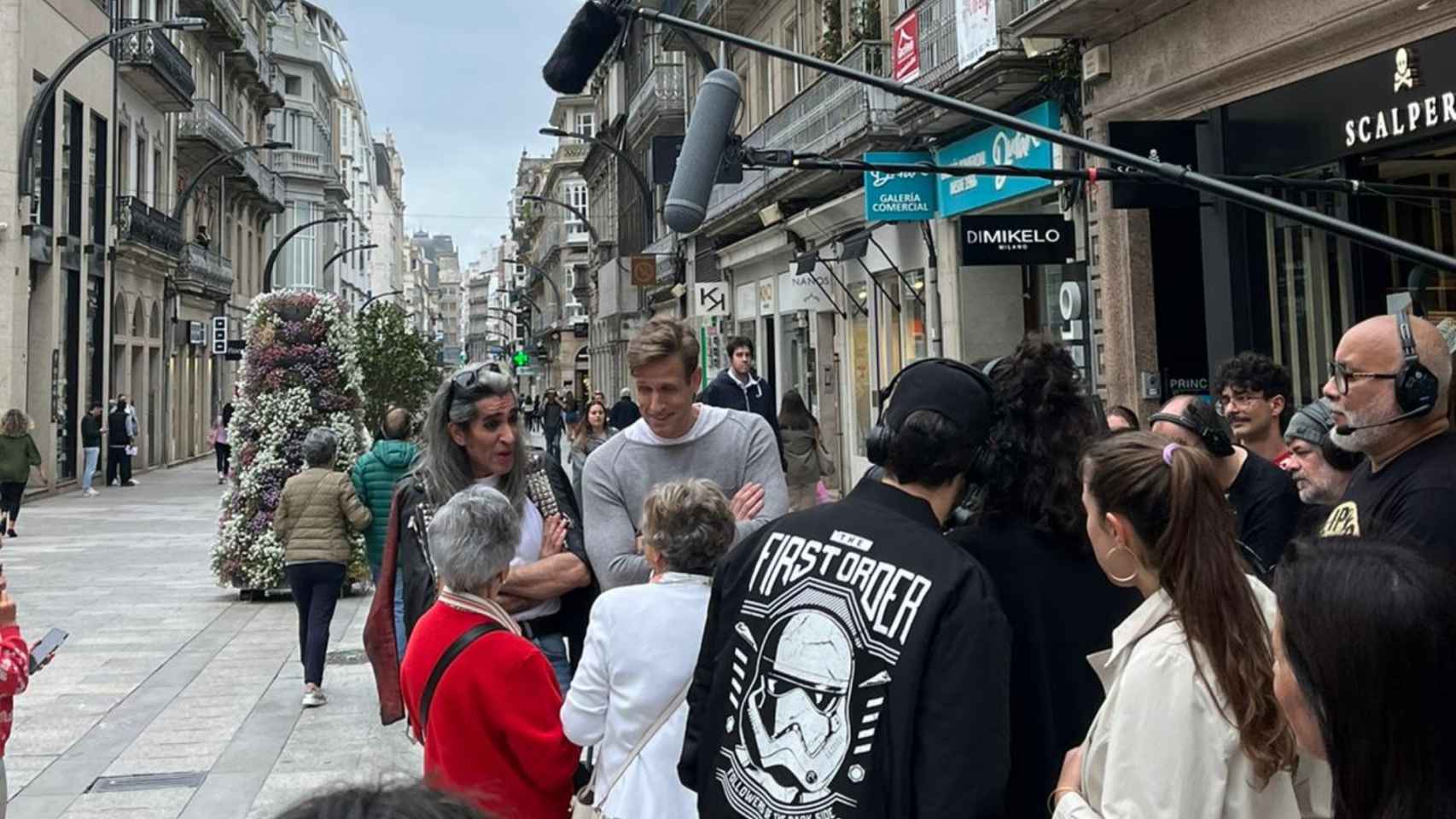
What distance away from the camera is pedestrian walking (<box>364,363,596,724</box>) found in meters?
4.10

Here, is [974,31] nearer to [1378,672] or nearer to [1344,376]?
[1344,376]

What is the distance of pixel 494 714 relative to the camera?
325 cm

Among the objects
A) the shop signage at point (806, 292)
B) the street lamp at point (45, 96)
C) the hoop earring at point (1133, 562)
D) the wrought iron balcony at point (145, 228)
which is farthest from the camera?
the wrought iron balcony at point (145, 228)

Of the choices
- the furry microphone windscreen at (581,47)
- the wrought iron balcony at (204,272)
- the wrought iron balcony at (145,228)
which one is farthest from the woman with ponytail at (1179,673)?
the wrought iron balcony at (204,272)

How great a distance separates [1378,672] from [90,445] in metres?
27.8

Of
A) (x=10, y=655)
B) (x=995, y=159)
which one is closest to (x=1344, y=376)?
(x=10, y=655)

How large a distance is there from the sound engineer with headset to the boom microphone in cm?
242

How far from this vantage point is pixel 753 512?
155 inches

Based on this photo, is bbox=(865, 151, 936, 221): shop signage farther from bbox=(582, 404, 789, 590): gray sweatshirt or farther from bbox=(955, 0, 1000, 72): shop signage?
bbox=(582, 404, 789, 590): gray sweatshirt

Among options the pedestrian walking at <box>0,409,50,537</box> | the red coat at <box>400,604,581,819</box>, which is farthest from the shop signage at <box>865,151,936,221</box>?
the red coat at <box>400,604,581,819</box>

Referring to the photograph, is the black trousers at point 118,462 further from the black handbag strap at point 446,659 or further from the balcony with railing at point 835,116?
the black handbag strap at point 446,659

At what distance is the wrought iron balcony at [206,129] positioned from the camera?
127 feet

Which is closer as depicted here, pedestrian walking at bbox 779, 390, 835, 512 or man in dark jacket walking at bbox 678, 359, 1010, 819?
man in dark jacket walking at bbox 678, 359, 1010, 819

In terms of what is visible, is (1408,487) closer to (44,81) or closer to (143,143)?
(44,81)
